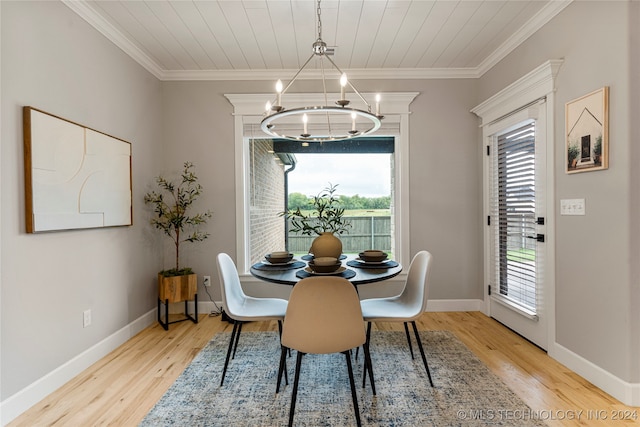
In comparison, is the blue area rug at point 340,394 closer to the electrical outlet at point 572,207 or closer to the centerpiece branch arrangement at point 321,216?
→ the centerpiece branch arrangement at point 321,216

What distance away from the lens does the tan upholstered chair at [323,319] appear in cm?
173

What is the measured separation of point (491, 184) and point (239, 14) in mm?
2789

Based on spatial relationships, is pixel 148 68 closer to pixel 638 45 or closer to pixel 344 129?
pixel 344 129

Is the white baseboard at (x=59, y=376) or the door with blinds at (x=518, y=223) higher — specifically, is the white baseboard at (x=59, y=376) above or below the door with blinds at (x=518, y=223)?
below

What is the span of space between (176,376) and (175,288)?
1092mm

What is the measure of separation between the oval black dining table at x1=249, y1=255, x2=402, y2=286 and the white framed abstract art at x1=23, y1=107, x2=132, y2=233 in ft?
4.22

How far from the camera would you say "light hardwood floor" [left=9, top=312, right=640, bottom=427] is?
75.4 inches

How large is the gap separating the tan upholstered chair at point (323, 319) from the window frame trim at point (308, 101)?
2120mm

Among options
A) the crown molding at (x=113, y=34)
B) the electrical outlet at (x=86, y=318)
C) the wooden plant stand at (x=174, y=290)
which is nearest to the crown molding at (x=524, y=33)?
the crown molding at (x=113, y=34)

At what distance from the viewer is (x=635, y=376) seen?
6.47 ft

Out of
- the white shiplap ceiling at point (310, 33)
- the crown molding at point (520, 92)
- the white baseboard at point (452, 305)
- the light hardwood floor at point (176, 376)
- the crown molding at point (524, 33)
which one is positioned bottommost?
the light hardwood floor at point (176, 376)

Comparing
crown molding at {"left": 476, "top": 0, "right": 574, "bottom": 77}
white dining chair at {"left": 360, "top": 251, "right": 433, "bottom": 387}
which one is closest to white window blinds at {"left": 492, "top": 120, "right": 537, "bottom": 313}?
crown molding at {"left": 476, "top": 0, "right": 574, "bottom": 77}

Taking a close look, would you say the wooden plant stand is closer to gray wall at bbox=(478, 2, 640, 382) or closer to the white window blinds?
the white window blinds

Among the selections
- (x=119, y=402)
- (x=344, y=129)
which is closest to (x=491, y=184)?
(x=344, y=129)
